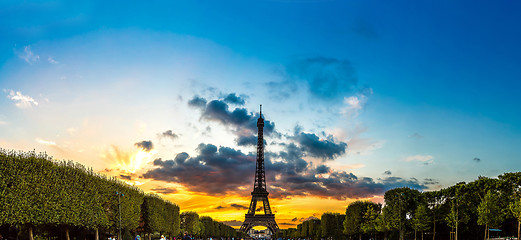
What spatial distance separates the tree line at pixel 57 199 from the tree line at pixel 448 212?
42693 millimetres

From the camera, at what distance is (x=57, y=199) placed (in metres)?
38.5

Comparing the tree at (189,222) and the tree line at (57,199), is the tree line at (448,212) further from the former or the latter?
the tree line at (57,199)

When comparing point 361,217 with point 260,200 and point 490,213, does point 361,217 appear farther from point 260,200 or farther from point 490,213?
point 260,200

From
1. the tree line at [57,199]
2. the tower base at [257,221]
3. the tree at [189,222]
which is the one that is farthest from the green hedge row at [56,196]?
the tower base at [257,221]

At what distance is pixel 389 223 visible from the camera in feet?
232

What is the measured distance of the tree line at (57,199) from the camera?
1347 inches

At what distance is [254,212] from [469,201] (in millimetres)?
84229

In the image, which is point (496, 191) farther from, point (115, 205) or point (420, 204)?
point (115, 205)

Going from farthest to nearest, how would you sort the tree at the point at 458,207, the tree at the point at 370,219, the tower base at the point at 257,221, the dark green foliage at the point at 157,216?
the tower base at the point at 257,221 → the tree at the point at 370,219 → the dark green foliage at the point at 157,216 → the tree at the point at 458,207

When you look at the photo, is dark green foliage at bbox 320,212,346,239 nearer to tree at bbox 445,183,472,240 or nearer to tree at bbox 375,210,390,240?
tree at bbox 375,210,390,240

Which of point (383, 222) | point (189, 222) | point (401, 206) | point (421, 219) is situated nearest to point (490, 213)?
point (421, 219)

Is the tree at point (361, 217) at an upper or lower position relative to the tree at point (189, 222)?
upper

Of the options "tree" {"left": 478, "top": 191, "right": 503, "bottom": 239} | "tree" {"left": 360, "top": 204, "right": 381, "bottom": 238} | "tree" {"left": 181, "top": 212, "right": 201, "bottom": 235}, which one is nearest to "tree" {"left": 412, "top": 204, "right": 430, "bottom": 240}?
"tree" {"left": 360, "top": 204, "right": 381, "bottom": 238}

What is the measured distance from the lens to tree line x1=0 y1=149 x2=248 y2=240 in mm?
34219
